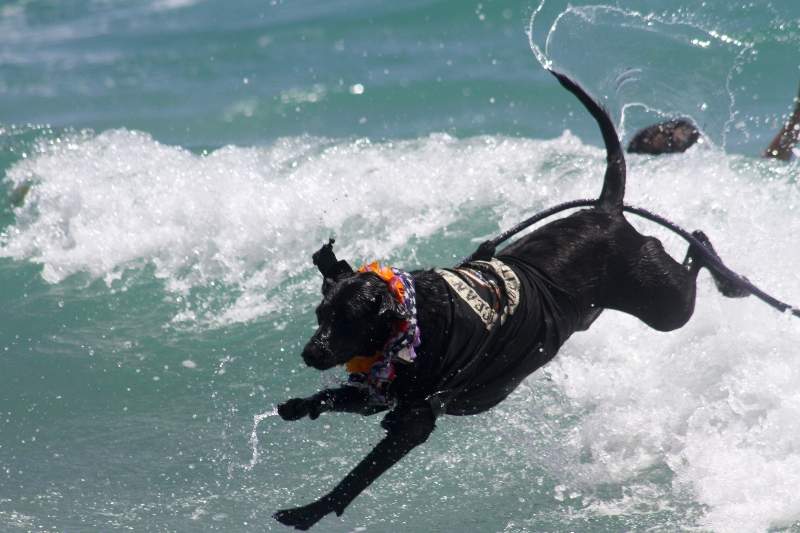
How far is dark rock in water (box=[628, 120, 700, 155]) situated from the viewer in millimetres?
7133

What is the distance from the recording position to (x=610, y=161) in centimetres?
405

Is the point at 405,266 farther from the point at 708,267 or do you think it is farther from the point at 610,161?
the point at 708,267

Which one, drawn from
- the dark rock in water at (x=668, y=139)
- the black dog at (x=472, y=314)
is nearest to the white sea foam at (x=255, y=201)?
the dark rock in water at (x=668, y=139)

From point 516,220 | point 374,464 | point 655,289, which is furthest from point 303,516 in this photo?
point 516,220

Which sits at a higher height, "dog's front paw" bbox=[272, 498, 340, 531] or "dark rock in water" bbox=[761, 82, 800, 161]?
"dark rock in water" bbox=[761, 82, 800, 161]

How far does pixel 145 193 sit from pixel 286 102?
525 cm

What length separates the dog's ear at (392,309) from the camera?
284 cm

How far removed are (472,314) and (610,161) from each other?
1.40 meters

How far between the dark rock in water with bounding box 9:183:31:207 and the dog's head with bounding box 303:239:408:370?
5.81 m

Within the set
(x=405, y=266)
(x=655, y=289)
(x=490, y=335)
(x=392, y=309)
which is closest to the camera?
(x=392, y=309)

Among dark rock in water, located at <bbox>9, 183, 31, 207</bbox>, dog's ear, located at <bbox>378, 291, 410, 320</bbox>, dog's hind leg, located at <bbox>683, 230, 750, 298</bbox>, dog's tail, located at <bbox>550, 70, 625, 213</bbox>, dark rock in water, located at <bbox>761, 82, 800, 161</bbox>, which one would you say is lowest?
dog's ear, located at <bbox>378, 291, 410, 320</bbox>

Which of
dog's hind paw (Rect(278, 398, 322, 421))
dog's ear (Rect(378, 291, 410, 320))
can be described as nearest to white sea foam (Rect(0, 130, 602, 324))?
dog's hind paw (Rect(278, 398, 322, 421))

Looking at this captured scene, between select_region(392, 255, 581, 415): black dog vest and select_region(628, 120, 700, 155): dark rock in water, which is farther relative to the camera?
select_region(628, 120, 700, 155): dark rock in water

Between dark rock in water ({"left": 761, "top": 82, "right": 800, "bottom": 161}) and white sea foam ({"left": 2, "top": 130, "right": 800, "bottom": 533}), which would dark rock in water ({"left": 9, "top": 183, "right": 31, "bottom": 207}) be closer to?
white sea foam ({"left": 2, "top": 130, "right": 800, "bottom": 533})
